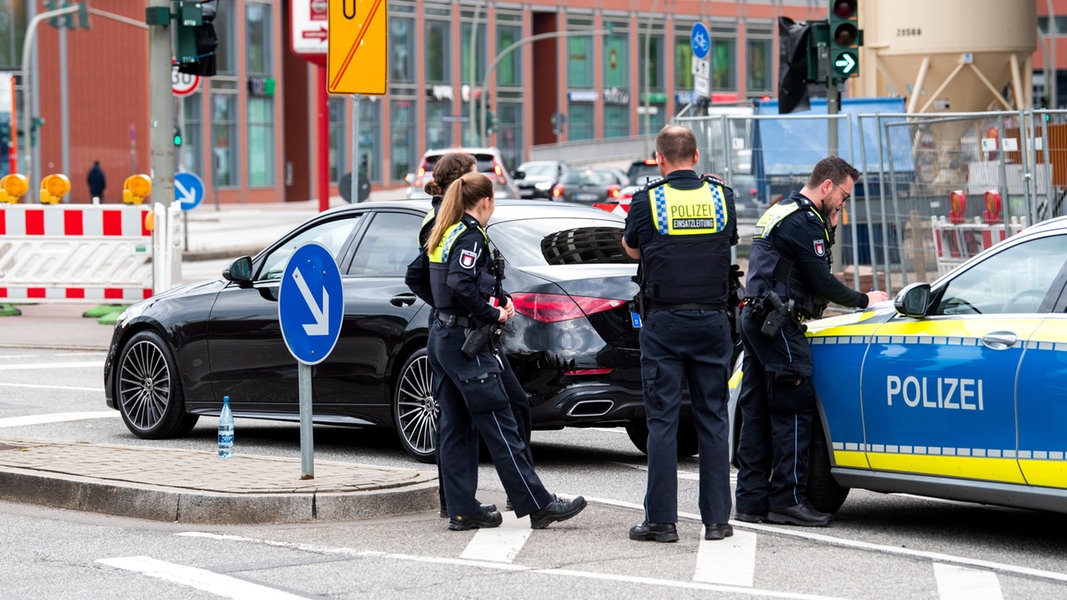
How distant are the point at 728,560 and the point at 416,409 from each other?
3339 mm

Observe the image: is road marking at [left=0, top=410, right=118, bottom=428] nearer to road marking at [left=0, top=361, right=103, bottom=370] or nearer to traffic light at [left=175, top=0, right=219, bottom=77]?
road marking at [left=0, top=361, right=103, bottom=370]

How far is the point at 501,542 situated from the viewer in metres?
7.67

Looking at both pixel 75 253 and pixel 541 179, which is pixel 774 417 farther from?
pixel 541 179

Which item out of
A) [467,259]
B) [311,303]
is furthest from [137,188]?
[467,259]

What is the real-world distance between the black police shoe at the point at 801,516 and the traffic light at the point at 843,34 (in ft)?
32.0

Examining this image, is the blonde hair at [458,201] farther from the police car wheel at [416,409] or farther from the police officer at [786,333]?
the police car wheel at [416,409]

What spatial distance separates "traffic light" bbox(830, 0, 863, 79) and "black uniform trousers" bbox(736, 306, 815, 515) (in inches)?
371

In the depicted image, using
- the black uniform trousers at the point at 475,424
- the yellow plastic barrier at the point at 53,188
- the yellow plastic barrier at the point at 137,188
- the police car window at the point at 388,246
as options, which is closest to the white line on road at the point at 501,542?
the black uniform trousers at the point at 475,424

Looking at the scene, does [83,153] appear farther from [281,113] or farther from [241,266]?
[241,266]

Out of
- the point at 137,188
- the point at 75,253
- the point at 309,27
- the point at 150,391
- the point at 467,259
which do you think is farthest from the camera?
the point at 137,188

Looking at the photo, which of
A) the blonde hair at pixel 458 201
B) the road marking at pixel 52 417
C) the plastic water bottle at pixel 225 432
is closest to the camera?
the blonde hair at pixel 458 201

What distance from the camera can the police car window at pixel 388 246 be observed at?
10445mm

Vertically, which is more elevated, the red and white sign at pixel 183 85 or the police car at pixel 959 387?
Answer: the red and white sign at pixel 183 85

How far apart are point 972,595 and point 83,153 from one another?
54688 mm
